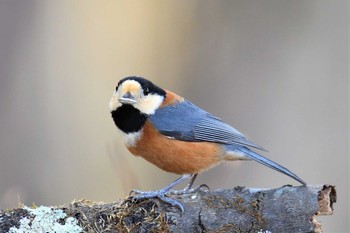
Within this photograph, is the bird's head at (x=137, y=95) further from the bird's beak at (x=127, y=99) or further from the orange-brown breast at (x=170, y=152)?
the orange-brown breast at (x=170, y=152)

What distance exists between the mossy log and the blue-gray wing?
3.02 feet

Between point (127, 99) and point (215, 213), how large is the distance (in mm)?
1161

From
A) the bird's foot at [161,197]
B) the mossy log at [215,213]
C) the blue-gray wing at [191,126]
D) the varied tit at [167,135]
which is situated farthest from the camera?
the blue-gray wing at [191,126]

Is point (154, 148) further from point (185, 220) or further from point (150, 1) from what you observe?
point (150, 1)

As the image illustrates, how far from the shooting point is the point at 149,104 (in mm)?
4523

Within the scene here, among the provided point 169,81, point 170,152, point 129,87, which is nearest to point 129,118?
point 129,87

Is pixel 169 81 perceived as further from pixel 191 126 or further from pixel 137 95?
pixel 137 95

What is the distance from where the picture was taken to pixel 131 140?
14.6ft

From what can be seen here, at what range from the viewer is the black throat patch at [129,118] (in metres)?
4.43

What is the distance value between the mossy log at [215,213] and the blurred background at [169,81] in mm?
2331

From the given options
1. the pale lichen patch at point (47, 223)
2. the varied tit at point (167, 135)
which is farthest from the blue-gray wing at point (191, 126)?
the pale lichen patch at point (47, 223)

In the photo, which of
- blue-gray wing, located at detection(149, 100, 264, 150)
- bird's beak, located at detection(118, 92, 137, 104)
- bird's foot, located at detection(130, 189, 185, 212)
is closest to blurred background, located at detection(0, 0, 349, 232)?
blue-gray wing, located at detection(149, 100, 264, 150)

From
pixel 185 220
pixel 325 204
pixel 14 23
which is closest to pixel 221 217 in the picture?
pixel 185 220

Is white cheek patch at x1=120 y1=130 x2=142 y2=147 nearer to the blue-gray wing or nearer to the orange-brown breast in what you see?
the orange-brown breast
